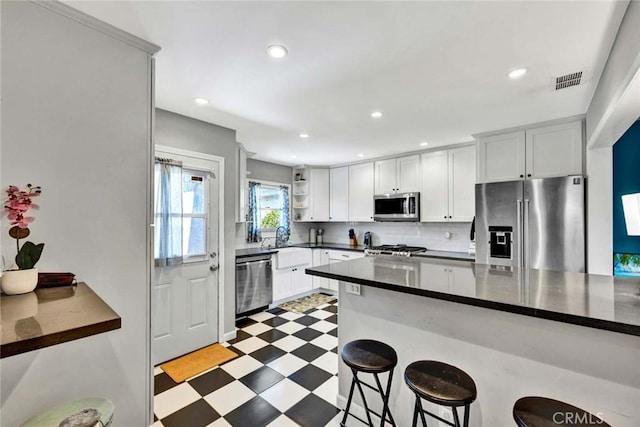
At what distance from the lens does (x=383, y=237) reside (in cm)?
504

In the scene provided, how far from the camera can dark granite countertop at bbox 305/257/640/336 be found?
3.43 feet

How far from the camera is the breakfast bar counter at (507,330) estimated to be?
43.6 inches

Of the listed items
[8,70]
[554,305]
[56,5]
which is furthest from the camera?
[56,5]

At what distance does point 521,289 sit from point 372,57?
165 cm

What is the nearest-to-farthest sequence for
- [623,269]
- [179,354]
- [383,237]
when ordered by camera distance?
[179,354] < [623,269] < [383,237]

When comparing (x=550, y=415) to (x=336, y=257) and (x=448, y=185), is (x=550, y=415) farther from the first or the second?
(x=336, y=257)

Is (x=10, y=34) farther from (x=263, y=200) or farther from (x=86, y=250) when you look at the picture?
(x=263, y=200)

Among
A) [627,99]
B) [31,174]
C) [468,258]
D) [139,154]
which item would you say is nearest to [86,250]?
[31,174]

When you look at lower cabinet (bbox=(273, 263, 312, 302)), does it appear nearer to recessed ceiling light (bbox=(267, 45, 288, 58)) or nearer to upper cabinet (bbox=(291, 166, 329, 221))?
upper cabinet (bbox=(291, 166, 329, 221))

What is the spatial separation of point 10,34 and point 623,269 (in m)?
5.40

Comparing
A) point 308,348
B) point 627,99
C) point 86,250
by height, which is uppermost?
point 627,99

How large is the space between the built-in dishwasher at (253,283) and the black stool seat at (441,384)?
2749 millimetres

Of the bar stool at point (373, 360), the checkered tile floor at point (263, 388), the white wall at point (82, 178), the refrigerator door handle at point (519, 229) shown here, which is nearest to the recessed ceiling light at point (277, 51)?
the white wall at point (82, 178)

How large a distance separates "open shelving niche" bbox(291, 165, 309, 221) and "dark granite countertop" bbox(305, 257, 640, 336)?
135 inches
